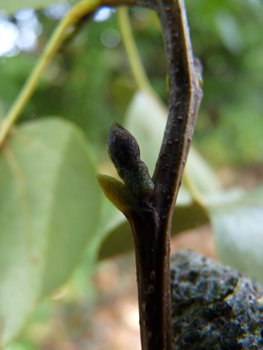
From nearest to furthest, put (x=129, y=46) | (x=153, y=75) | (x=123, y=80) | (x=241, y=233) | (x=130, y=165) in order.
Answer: (x=130, y=165)
(x=241, y=233)
(x=129, y=46)
(x=123, y=80)
(x=153, y=75)

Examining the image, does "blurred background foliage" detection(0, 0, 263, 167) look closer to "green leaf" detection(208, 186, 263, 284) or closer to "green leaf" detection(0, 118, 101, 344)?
"green leaf" detection(0, 118, 101, 344)

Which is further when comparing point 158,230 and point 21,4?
point 21,4

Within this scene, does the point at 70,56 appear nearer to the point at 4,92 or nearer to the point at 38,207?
the point at 4,92

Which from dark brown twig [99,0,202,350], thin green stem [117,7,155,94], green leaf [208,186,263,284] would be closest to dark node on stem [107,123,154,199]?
dark brown twig [99,0,202,350]

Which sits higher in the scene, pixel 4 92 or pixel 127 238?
pixel 4 92

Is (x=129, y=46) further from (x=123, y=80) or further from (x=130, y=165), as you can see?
(x=130, y=165)

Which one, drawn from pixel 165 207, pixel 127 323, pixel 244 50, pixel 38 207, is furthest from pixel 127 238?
pixel 127 323

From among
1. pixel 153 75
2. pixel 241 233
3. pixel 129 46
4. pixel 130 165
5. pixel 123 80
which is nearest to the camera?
pixel 130 165

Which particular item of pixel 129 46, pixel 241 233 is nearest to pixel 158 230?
pixel 241 233
